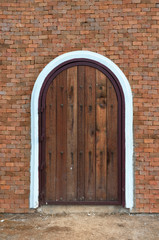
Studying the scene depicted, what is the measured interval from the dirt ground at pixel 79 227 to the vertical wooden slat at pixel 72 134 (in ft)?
1.47

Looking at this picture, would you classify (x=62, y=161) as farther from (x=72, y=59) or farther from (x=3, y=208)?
(x=72, y=59)

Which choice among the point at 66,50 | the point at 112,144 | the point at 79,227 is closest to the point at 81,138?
the point at 112,144

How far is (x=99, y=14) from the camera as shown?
3.59 meters

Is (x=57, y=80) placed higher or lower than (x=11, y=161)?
higher

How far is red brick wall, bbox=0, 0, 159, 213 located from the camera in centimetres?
353

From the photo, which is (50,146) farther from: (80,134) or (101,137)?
(101,137)

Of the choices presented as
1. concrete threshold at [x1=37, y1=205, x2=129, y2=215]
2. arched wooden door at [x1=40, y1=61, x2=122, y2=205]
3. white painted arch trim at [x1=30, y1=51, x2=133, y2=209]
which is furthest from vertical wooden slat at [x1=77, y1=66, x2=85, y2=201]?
white painted arch trim at [x1=30, y1=51, x2=133, y2=209]

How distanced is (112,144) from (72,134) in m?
0.69

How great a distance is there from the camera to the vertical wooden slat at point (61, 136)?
11.8 ft

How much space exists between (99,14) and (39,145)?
2.42 meters

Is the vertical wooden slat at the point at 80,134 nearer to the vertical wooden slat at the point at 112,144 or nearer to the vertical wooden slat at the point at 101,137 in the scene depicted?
the vertical wooden slat at the point at 101,137

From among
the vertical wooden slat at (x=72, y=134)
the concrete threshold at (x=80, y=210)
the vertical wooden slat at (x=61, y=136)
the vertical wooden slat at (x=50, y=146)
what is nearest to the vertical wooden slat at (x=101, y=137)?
the concrete threshold at (x=80, y=210)

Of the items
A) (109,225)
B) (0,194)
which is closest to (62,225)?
(109,225)

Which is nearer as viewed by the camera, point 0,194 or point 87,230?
point 87,230
